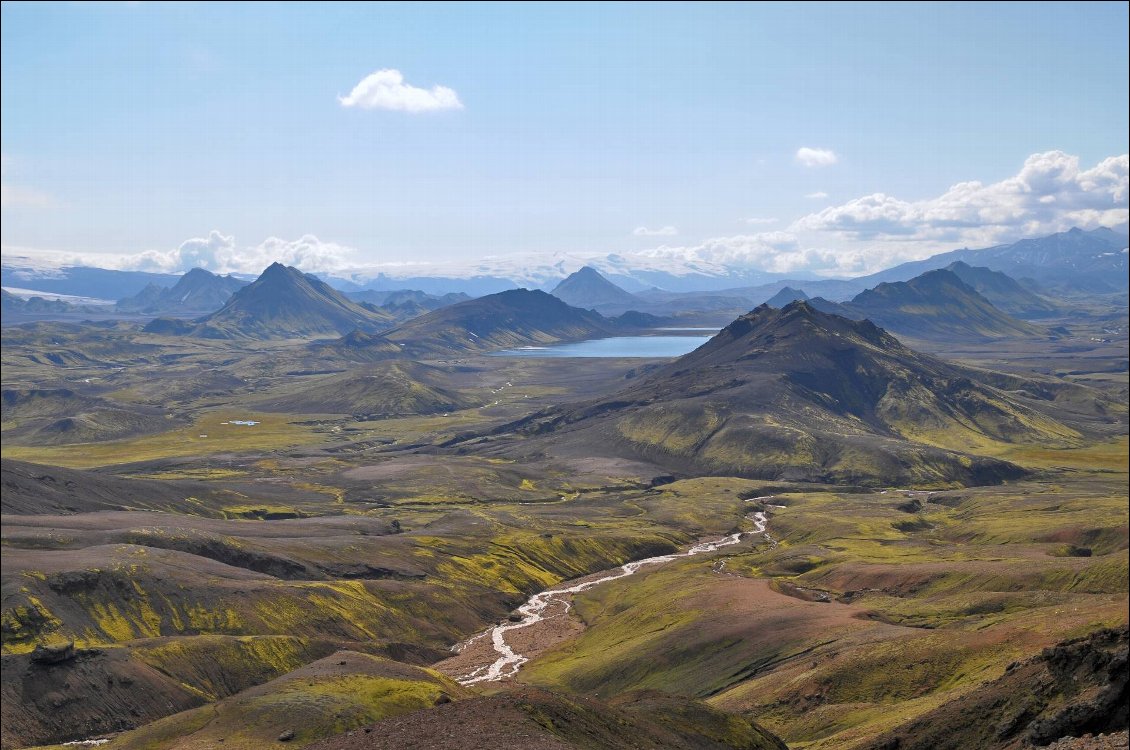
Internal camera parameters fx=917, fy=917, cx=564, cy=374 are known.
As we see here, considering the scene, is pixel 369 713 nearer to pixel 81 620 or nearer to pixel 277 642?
pixel 277 642

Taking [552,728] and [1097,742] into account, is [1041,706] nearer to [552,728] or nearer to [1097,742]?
[1097,742]

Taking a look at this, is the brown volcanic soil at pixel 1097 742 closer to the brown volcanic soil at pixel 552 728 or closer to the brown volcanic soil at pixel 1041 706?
the brown volcanic soil at pixel 1041 706

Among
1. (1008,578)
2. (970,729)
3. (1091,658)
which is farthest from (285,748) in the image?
(1008,578)

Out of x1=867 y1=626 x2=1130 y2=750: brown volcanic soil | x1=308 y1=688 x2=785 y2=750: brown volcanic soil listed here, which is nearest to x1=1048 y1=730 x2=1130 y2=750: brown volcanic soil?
x1=867 y1=626 x2=1130 y2=750: brown volcanic soil

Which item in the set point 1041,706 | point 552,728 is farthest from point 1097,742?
point 552,728

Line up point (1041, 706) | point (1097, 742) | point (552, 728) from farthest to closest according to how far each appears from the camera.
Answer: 1. point (552, 728)
2. point (1041, 706)
3. point (1097, 742)

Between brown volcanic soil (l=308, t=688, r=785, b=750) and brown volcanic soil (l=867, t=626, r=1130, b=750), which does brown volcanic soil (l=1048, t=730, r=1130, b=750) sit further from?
brown volcanic soil (l=308, t=688, r=785, b=750)

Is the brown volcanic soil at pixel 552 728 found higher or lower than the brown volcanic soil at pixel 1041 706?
lower

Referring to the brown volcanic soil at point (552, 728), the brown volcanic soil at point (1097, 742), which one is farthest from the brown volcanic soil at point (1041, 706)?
the brown volcanic soil at point (552, 728)
